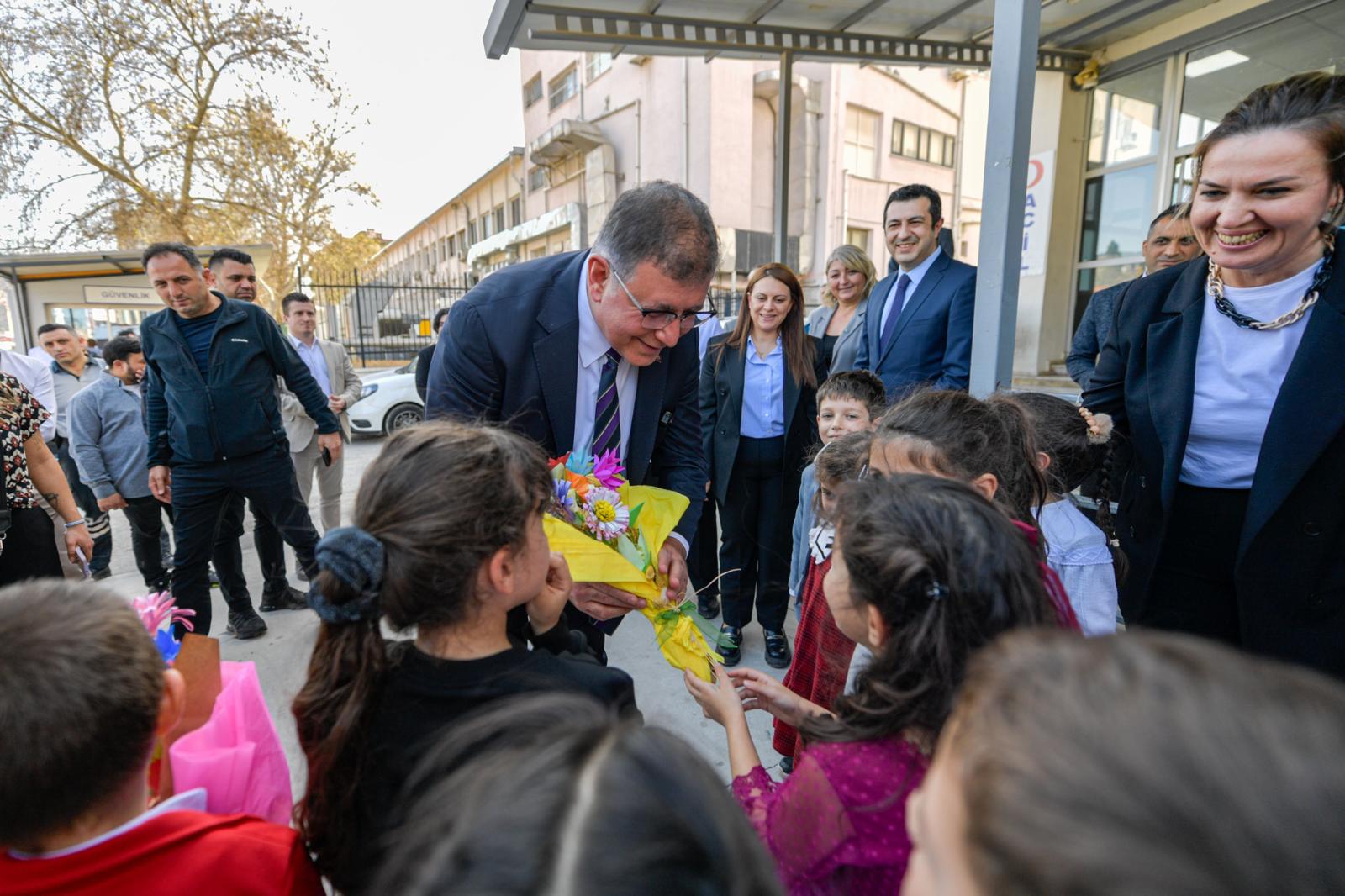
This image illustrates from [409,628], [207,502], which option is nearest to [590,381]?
[409,628]

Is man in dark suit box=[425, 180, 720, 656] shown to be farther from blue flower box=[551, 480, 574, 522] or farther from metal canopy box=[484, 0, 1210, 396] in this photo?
metal canopy box=[484, 0, 1210, 396]

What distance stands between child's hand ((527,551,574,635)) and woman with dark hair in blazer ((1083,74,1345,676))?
158 cm

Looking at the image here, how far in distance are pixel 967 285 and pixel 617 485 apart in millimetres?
2324

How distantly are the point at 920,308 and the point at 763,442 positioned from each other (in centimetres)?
104

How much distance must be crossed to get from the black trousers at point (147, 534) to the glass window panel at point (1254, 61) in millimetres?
7690

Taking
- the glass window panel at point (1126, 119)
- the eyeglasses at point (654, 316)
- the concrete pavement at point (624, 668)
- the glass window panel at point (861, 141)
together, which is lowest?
the concrete pavement at point (624, 668)

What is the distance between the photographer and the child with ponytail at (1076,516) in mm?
1899

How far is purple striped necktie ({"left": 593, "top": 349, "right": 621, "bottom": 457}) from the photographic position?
212 cm

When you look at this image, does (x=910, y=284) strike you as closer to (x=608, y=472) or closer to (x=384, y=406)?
(x=608, y=472)

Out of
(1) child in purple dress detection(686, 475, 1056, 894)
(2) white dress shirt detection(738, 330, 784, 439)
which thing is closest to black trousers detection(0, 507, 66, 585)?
(1) child in purple dress detection(686, 475, 1056, 894)

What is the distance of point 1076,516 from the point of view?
2.01m

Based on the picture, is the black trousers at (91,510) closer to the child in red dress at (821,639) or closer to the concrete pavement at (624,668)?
the concrete pavement at (624,668)

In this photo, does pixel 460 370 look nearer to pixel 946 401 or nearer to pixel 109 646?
pixel 109 646

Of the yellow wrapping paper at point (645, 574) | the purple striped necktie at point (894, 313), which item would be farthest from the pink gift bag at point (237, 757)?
the purple striped necktie at point (894, 313)
